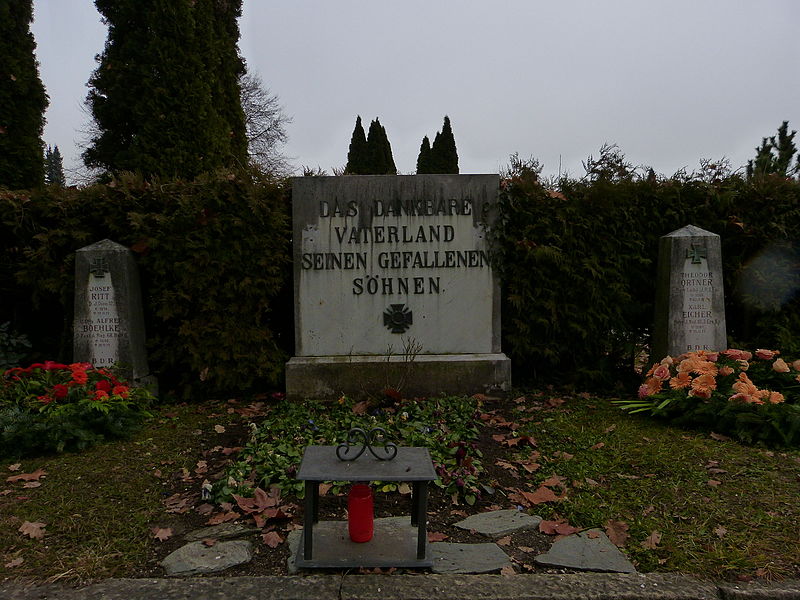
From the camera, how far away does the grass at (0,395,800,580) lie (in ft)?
9.04

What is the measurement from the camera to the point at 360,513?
283 cm

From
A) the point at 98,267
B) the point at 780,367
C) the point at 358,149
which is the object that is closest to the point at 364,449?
the point at 780,367

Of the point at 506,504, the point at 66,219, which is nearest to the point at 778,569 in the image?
the point at 506,504

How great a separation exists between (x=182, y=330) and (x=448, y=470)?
10.7 ft

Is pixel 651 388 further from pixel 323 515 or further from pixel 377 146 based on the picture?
pixel 377 146

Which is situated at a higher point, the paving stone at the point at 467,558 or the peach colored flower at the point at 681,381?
the peach colored flower at the point at 681,381

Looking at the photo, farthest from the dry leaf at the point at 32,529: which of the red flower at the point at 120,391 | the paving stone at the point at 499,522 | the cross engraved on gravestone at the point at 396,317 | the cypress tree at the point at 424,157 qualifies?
the cypress tree at the point at 424,157

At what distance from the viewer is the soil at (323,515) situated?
2760 millimetres

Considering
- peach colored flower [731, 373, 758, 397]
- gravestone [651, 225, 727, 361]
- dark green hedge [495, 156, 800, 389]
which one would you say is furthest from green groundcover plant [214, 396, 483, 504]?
gravestone [651, 225, 727, 361]

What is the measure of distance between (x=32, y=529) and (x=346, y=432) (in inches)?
82.3

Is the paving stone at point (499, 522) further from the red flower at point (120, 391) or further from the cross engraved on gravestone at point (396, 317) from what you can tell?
the red flower at point (120, 391)

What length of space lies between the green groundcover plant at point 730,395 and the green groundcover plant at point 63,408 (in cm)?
447

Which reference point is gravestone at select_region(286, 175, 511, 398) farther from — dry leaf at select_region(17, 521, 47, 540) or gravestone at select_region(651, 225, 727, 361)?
dry leaf at select_region(17, 521, 47, 540)

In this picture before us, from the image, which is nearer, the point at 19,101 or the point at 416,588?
the point at 416,588
